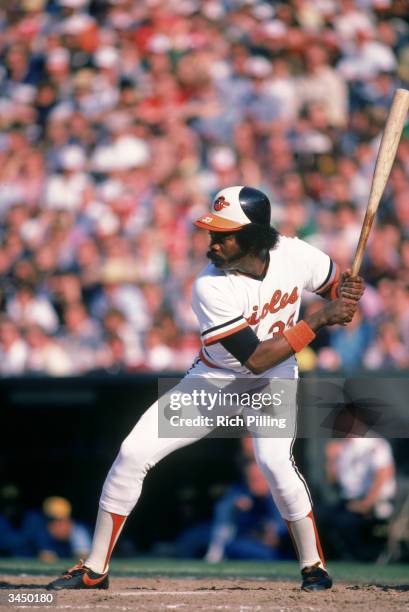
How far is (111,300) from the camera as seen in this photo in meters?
9.89

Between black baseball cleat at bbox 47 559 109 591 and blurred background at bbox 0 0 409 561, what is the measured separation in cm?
347

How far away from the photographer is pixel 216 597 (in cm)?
536

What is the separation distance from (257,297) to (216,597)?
1413 mm

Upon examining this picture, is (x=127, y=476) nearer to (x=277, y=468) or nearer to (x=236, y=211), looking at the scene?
(x=277, y=468)

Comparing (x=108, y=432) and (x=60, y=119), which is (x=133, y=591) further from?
(x=60, y=119)

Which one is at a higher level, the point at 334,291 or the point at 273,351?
the point at 334,291

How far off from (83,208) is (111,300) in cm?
146

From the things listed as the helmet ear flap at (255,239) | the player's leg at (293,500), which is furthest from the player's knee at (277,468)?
the helmet ear flap at (255,239)

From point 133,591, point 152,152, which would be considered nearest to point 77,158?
point 152,152

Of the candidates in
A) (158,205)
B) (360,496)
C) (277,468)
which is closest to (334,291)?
(277,468)

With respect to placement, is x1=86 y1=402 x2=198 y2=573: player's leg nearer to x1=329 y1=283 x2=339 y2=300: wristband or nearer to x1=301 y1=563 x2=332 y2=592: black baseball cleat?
x1=301 y1=563 x2=332 y2=592: black baseball cleat

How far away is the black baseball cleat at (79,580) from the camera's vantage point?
540 cm

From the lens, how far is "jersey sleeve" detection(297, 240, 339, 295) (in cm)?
548

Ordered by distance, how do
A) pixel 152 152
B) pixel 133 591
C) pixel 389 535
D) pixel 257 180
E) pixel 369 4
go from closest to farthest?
1. pixel 133 591
2. pixel 389 535
3. pixel 257 180
4. pixel 152 152
5. pixel 369 4
